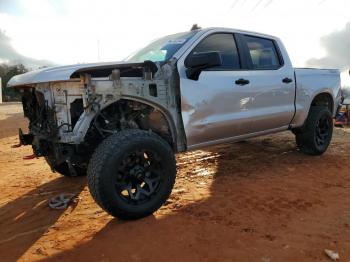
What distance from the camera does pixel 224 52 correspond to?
4.95 metres

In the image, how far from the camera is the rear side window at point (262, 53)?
534 centimetres

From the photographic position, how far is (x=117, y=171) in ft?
12.1

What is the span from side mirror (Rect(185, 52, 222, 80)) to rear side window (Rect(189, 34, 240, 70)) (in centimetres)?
41

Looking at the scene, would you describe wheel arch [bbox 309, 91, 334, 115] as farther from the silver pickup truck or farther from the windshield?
the windshield

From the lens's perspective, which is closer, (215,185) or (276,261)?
(276,261)

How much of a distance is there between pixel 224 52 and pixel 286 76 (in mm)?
1329

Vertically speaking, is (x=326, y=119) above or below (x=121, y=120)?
below

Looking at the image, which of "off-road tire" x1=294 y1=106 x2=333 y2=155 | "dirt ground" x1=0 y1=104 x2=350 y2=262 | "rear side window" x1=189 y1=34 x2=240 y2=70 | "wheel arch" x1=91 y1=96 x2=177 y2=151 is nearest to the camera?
"dirt ground" x1=0 y1=104 x2=350 y2=262

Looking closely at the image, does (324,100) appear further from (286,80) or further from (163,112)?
(163,112)

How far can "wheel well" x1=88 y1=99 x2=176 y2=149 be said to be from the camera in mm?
4160

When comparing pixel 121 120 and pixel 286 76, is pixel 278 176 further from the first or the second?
pixel 121 120

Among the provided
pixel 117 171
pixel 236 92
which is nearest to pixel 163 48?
pixel 236 92

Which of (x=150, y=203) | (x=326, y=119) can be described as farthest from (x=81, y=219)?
(x=326, y=119)

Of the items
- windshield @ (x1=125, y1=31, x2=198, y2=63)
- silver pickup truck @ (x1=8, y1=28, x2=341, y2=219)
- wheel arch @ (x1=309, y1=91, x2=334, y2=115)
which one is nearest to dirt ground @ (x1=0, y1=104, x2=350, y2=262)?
silver pickup truck @ (x1=8, y1=28, x2=341, y2=219)
